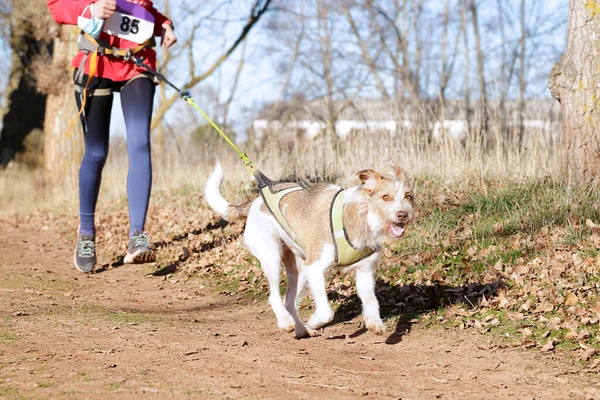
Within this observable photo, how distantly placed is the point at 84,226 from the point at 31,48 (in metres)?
13.6

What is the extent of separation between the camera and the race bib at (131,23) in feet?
19.9

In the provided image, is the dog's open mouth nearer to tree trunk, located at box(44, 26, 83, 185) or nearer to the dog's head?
the dog's head

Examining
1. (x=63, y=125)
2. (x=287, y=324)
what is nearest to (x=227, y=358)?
(x=287, y=324)

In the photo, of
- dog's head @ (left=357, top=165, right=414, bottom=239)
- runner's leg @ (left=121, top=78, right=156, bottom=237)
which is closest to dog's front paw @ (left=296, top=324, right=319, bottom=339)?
dog's head @ (left=357, top=165, right=414, bottom=239)

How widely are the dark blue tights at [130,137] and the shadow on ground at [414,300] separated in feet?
7.15

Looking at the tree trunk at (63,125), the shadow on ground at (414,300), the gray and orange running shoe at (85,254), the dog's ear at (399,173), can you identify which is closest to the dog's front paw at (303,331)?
the shadow on ground at (414,300)

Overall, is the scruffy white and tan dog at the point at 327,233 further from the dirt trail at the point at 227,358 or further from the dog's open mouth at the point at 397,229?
the dirt trail at the point at 227,358

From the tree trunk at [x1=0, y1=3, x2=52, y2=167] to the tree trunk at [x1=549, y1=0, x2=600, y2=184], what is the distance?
13.4 m

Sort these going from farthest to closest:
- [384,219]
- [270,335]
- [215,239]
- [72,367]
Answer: [215,239] < [270,335] < [384,219] < [72,367]

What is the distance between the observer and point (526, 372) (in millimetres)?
3619

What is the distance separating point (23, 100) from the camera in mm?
17750

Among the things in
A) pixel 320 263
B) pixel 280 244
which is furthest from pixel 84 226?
pixel 320 263

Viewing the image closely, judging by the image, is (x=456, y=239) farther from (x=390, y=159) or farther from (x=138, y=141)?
(x=138, y=141)

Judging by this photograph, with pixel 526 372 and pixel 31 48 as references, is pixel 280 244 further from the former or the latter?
pixel 31 48
